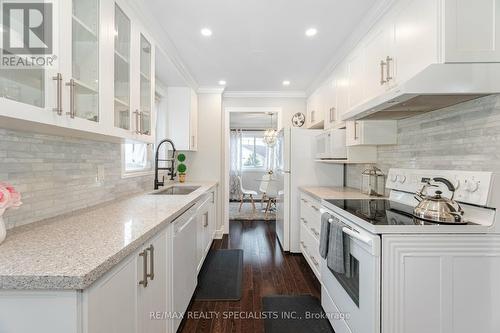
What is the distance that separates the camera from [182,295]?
1804mm

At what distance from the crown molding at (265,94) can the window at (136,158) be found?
1.78 metres

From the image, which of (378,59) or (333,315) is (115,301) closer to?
(333,315)

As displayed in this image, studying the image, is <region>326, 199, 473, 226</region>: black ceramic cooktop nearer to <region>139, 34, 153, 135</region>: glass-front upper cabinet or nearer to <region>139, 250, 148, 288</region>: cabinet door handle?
<region>139, 250, 148, 288</region>: cabinet door handle

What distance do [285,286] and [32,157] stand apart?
2262 millimetres

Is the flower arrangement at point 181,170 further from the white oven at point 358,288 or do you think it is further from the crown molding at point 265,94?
the white oven at point 358,288

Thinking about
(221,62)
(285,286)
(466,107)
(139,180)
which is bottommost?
(285,286)

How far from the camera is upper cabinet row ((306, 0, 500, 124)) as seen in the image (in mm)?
1317

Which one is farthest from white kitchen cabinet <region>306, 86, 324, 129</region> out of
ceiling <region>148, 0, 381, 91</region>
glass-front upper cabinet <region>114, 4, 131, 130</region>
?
glass-front upper cabinet <region>114, 4, 131, 130</region>

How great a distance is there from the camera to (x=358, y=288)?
4.73ft

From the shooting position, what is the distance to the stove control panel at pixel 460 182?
1304mm

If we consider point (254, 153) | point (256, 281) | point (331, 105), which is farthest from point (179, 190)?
point (254, 153)

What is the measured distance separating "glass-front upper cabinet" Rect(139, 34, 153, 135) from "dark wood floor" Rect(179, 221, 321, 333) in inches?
60.8

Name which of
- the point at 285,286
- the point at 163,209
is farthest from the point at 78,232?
the point at 285,286

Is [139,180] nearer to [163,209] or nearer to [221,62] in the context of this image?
[163,209]
